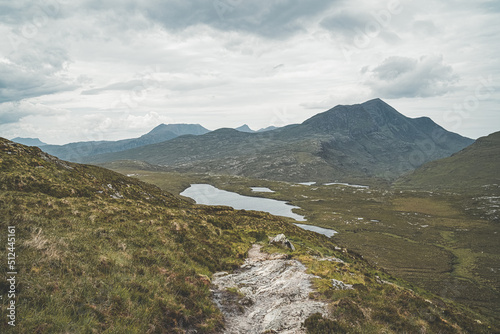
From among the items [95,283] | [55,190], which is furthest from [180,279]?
[55,190]

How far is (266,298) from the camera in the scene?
16891 millimetres

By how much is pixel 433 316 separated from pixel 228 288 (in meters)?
12.2

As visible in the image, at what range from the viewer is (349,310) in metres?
13.6

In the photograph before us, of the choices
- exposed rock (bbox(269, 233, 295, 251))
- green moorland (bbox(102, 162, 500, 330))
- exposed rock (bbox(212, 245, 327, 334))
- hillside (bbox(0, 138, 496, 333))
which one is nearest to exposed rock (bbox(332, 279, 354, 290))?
hillside (bbox(0, 138, 496, 333))

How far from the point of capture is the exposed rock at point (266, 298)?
533 inches

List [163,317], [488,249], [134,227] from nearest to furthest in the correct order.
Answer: [163,317] → [134,227] → [488,249]

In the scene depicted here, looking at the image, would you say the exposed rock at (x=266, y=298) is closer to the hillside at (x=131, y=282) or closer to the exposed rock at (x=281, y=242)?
the hillside at (x=131, y=282)

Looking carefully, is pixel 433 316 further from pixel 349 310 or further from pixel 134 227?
pixel 134 227

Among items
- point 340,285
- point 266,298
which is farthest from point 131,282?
point 340,285

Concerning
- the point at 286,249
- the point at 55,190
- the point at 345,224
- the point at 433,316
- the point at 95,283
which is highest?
the point at 55,190

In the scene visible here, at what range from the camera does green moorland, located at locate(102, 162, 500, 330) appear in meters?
67.4

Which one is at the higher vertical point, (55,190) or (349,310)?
(55,190)

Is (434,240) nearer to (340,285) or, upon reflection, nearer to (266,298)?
(340,285)

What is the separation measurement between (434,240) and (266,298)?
130 metres
